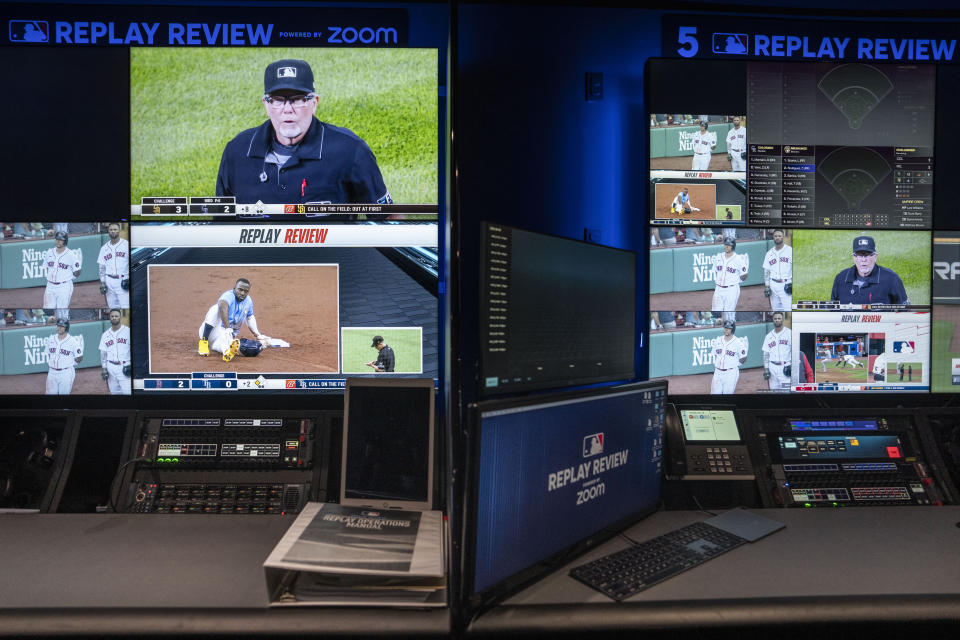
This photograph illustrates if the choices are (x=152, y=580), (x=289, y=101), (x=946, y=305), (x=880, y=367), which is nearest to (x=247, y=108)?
(x=289, y=101)

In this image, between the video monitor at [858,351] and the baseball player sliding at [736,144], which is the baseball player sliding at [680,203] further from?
the video monitor at [858,351]

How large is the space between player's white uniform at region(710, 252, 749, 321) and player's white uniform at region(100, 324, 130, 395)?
2052 mm

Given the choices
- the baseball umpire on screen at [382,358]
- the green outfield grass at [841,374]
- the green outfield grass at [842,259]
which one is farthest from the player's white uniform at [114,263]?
the green outfield grass at [841,374]

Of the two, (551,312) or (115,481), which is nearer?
(551,312)

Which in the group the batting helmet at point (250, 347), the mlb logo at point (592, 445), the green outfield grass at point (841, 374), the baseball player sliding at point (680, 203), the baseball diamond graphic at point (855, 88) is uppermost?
the baseball diamond graphic at point (855, 88)

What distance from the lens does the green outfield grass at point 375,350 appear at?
1.94 m

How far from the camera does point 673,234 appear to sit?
197cm

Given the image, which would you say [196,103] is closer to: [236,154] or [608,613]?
[236,154]

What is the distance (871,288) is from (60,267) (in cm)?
284

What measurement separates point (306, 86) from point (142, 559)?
152 centimetres

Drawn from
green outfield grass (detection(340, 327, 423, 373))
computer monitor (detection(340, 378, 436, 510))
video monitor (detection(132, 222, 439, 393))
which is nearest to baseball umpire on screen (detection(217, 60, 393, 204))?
video monitor (detection(132, 222, 439, 393))

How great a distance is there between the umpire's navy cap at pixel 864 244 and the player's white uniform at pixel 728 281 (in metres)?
0.41

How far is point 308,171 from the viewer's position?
1.91m

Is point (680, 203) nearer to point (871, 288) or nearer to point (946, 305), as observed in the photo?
point (871, 288)
